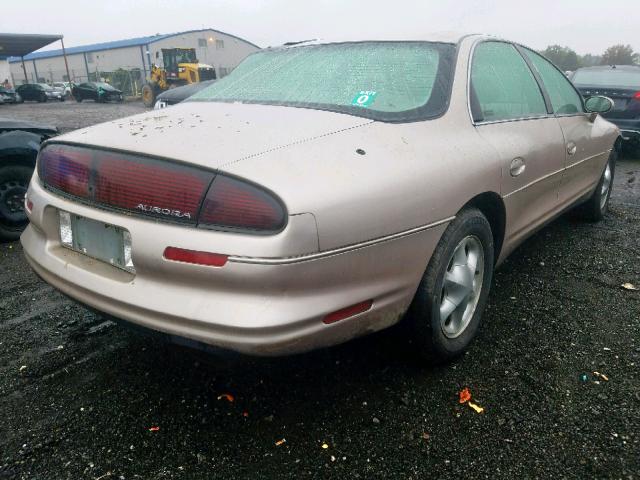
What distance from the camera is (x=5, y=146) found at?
412cm

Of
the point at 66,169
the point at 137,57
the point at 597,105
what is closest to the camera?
the point at 66,169

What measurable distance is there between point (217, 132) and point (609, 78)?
337 inches

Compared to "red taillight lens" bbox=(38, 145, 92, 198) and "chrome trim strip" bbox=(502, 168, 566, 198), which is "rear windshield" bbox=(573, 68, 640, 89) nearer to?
"chrome trim strip" bbox=(502, 168, 566, 198)

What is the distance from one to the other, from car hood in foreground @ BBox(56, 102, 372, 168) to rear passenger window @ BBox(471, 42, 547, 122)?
88cm

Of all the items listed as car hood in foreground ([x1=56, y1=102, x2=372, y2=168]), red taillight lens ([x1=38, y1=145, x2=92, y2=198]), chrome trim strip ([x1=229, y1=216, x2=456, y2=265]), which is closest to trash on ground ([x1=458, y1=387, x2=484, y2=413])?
chrome trim strip ([x1=229, y1=216, x2=456, y2=265])

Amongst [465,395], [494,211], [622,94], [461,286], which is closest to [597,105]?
[494,211]

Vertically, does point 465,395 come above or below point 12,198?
below

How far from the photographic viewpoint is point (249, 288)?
158 cm

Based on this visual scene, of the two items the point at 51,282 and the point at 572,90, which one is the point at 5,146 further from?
the point at 572,90

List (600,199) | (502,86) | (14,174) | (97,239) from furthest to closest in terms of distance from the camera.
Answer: (600,199)
(14,174)
(502,86)
(97,239)

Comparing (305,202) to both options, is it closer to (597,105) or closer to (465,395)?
(465,395)

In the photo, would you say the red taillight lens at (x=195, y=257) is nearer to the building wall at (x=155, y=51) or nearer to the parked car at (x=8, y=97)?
the parked car at (x=8, y=97)

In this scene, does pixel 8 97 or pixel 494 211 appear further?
pixel 8 97

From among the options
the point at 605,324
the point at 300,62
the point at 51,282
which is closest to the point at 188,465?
the point at 51,282
